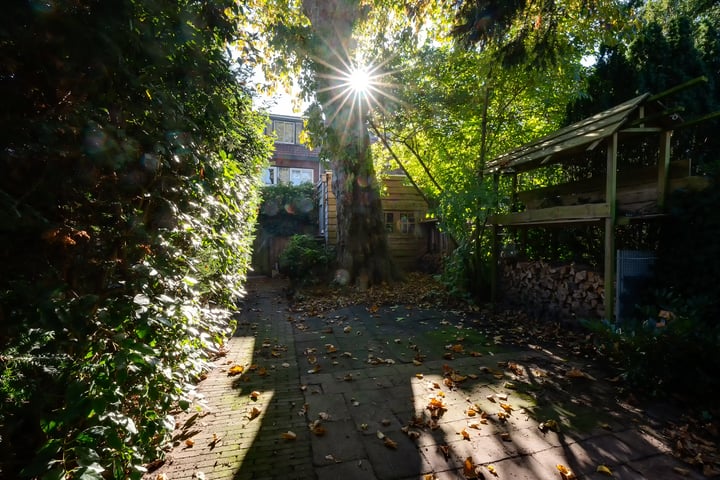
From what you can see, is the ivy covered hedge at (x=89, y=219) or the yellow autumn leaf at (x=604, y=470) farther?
the yellow autumn leaf at (x=604, y=470)

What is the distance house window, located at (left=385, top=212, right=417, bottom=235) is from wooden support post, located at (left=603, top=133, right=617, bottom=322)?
8.10m

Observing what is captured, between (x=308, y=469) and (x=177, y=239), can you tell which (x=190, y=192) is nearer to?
(x=177, y=239)

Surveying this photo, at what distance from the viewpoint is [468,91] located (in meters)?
7.35

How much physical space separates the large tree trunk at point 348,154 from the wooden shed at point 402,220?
9.20ft

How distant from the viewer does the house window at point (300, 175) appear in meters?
21.9

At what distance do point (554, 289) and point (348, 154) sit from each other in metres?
5.13

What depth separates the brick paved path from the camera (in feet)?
7.48

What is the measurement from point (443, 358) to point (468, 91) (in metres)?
5.79

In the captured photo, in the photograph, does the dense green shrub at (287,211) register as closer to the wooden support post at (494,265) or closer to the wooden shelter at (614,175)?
the wooden support post at (494,265)

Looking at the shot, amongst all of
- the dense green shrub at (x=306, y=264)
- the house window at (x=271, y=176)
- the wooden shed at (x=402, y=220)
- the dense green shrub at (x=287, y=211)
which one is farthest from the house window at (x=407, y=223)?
the house window at (x=271, y=176)

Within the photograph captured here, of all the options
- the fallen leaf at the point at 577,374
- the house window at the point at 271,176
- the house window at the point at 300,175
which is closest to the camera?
the fallen leaf at the point at 577,374

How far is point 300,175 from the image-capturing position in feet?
72.6

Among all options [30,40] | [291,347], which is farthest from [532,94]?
[30,40]

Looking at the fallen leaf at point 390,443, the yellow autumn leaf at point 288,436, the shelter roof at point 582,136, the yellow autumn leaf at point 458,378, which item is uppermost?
the shelter roof at point 582,136
